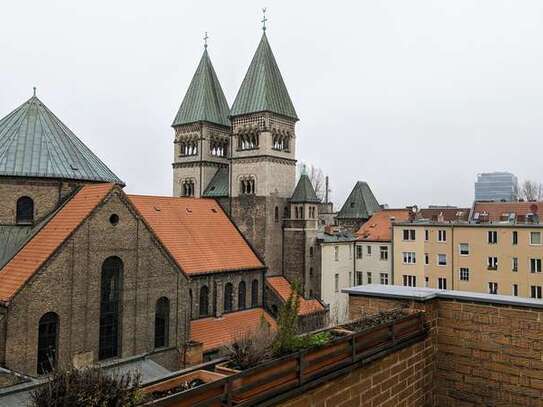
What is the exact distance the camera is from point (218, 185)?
39250 mm

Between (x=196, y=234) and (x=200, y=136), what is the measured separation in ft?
39.4

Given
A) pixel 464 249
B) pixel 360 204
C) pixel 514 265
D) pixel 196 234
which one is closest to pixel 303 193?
pixel 196 234

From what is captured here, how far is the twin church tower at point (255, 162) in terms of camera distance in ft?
118

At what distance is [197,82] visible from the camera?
42375 millimetres

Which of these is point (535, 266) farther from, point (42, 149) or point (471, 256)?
point (42, 149)

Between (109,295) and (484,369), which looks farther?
(109,295)

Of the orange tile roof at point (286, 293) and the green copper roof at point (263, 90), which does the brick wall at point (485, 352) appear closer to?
the orange tile roof at point (286, 293)

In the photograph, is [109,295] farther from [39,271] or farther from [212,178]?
[212,178]

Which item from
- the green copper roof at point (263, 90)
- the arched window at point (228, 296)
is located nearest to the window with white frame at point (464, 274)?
the green copper roof at point (263, 90)

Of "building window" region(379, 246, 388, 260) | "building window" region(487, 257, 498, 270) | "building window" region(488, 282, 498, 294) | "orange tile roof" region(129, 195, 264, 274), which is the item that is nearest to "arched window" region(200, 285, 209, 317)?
"orange tile roof" region(129, 195, 264, 274)

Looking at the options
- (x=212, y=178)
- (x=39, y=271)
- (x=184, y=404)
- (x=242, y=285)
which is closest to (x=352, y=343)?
(x=184, y=404)

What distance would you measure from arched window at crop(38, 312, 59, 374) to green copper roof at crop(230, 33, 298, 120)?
908 inches

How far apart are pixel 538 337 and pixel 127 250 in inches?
657

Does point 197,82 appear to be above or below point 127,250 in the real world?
above
